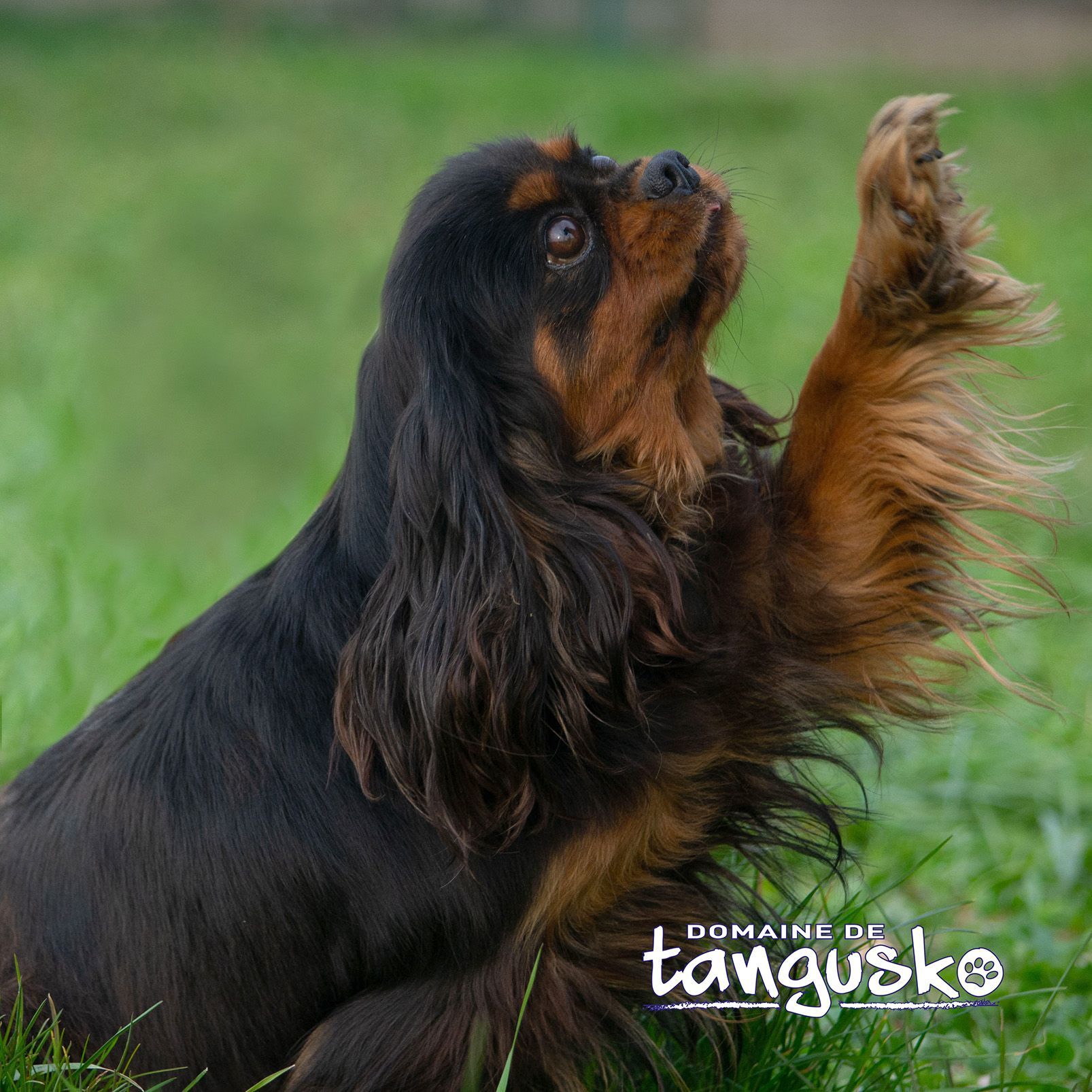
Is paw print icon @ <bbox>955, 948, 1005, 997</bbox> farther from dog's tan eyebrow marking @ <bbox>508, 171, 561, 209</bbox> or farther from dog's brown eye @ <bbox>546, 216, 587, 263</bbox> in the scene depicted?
dog's tan eyebrow marking @ <bbox>508, 171, 561, 209</bbox>

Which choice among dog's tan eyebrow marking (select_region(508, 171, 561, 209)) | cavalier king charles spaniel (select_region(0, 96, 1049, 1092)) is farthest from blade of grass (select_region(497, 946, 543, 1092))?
dog's tan eyebrow marking (select_region(508, 171, 561, 209))

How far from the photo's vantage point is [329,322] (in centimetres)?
933

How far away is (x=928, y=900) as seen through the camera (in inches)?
160

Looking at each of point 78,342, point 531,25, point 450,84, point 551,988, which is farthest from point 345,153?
point 551,988

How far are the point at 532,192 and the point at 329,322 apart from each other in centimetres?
666

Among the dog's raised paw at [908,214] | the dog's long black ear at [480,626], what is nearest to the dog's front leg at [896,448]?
the dog's raised paw at [908,214]

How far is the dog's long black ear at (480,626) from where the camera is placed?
2586 millimetres

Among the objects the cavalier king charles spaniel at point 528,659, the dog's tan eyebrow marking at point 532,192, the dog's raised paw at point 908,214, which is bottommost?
the cavalier king charles spaniel at point 528,659

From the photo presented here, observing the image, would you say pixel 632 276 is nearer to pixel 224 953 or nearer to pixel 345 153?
pixel 224 953

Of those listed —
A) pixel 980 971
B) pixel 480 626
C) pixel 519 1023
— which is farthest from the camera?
pixel 980 971

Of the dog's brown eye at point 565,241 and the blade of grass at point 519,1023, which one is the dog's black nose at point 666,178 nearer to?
the dog's brown eye at point 565,241

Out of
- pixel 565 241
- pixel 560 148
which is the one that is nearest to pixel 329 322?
pixel 560 148

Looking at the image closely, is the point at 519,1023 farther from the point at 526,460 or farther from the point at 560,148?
the point at 560,148

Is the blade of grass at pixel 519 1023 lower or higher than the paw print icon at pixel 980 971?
higher
